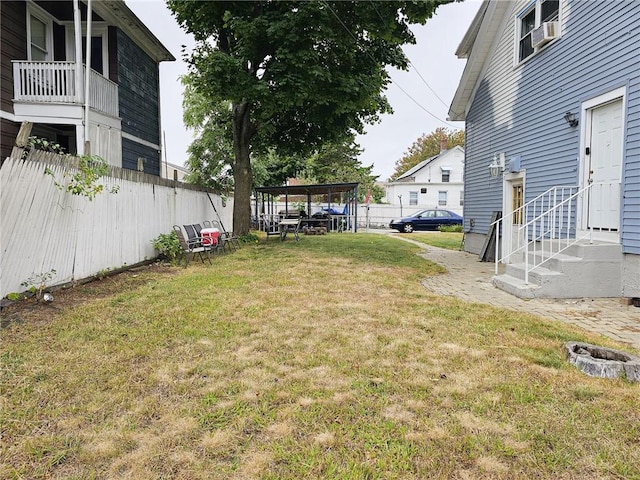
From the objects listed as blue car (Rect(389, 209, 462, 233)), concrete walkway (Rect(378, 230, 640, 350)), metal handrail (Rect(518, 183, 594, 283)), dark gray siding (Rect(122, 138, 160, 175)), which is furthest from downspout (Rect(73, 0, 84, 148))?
blue car (Rect(389, 209, 462, 233))

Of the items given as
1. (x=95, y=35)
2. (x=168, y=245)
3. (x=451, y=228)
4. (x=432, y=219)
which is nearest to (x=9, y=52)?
(x=95, y=35)

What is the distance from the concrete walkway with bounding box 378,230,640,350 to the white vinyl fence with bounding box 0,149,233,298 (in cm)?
563

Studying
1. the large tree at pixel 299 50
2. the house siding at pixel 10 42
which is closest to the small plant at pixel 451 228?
the large tree at pixel 299 50

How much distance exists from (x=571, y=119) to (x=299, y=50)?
247 inches

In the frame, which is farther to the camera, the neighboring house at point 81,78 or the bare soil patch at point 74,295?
the neighboring house at point 81,78

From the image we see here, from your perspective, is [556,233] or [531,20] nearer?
[556,233]

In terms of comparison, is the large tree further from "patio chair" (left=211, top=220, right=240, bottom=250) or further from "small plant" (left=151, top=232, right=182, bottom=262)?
"small plant" (left=151, top=232, right=182, bottom=262)

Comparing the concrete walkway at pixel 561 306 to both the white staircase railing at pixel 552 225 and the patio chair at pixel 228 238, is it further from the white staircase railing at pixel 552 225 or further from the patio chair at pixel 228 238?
the patio chair at pixel 228 238

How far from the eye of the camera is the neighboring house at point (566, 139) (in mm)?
5965

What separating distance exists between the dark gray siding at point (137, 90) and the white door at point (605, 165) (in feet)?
39.8

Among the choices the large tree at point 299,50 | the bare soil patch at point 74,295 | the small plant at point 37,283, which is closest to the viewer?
the bare soil patch at point 74,295

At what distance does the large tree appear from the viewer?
9555 mm

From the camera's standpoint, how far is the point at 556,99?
775 cm

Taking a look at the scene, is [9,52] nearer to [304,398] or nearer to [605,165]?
[304,398]
